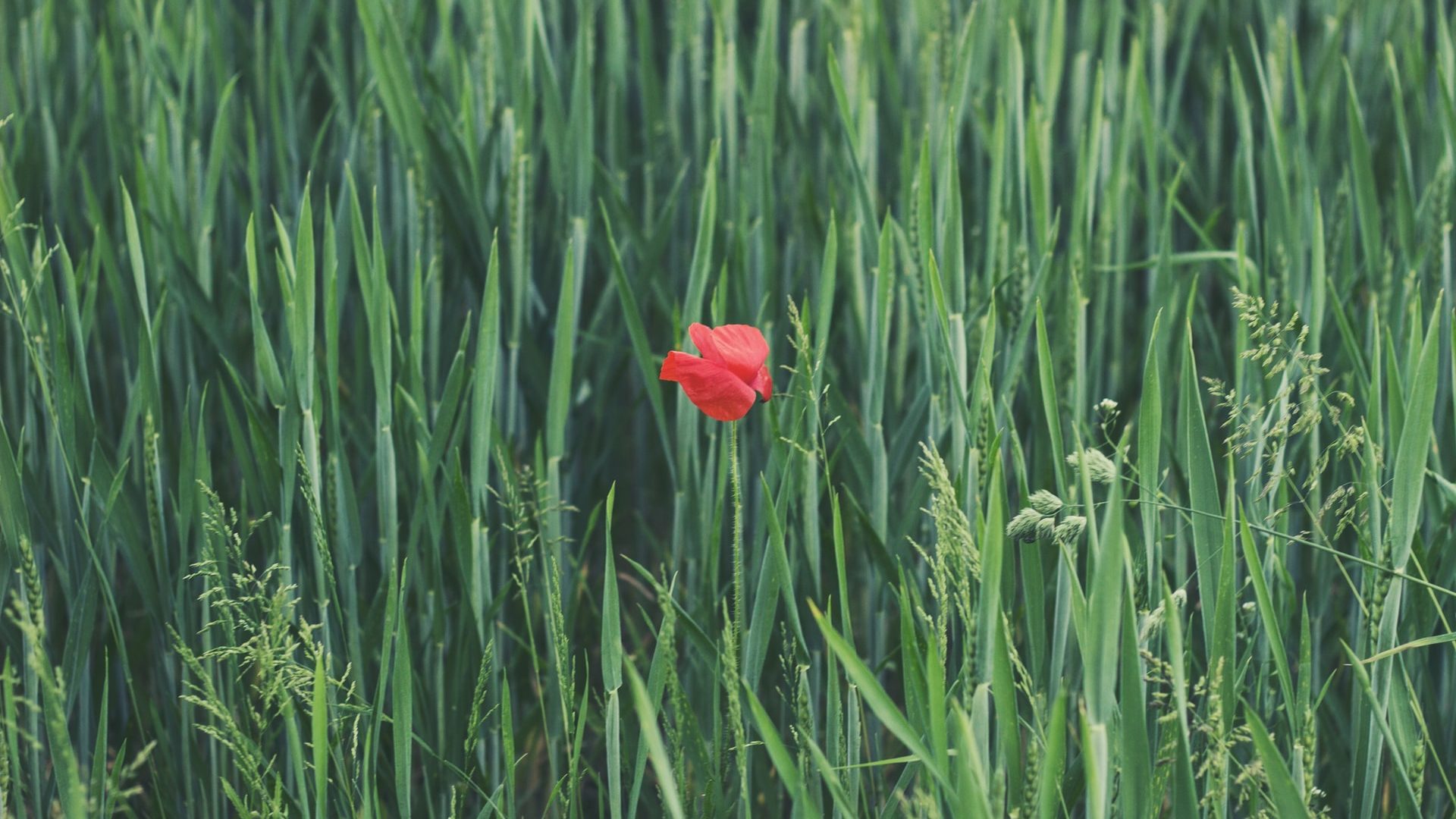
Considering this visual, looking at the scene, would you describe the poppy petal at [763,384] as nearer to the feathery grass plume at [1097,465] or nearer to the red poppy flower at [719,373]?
the red poppy flower at [719,373]

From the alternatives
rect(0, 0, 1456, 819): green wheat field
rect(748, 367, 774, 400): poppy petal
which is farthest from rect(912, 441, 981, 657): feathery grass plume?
rect(748, 367, 774, 400): poppy petal

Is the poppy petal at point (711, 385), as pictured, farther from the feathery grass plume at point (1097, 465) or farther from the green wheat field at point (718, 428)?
the feathery grass plume at point (1097, 465)

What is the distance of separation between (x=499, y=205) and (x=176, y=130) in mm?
408

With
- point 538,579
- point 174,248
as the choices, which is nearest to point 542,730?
point 538,579

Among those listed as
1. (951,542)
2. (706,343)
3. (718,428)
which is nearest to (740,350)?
(706,343)

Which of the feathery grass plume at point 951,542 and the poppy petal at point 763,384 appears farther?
the poppy petal at point 763,384

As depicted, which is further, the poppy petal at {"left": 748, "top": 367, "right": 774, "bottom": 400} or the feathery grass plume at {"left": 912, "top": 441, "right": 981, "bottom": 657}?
the poppy petal at {"left": 748, "top": 367, "right": 774, "bottom": 400}

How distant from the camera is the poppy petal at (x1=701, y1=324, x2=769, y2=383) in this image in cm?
77

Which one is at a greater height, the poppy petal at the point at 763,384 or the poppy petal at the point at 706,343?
the poppy petal at the point at 706,343

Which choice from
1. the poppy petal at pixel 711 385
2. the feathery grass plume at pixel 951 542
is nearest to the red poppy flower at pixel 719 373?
the poppy petal at pixel 711 385

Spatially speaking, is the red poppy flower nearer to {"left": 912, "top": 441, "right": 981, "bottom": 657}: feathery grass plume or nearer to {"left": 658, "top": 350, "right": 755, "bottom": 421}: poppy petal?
{"left": 658, "top": 350, "right": 755, "bottom": 421}: poppy petal

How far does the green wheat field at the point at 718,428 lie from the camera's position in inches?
30.0

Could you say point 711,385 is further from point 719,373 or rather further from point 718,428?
point 718,428

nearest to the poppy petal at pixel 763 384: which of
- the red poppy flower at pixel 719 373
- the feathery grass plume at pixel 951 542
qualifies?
the red poppy flower at pixel 719 373
